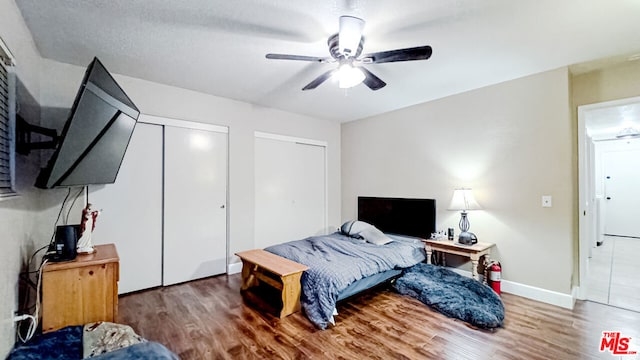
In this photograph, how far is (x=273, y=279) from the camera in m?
Answer: 2.80

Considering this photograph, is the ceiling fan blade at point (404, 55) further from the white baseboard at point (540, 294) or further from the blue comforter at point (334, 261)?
the white baseboard at point (540, 294)

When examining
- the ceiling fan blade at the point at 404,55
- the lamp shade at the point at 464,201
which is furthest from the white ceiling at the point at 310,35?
the lamp shade at the point at 464,201

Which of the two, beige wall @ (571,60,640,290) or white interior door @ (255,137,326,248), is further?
white interior door @ (255,137,326,248)

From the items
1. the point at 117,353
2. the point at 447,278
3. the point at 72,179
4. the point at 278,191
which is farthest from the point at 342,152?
the point at 117,353

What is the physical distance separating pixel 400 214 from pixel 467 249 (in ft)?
4.00

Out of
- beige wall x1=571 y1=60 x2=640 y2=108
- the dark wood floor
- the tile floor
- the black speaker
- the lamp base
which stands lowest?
the dark wood floor

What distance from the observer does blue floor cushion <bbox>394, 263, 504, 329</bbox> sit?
2.37 meters

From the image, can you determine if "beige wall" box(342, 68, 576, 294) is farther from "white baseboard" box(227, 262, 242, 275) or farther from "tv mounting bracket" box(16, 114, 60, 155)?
"tv mounting bracket" box(16, 114, 60, 155)

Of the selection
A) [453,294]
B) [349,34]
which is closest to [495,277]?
[453,294]

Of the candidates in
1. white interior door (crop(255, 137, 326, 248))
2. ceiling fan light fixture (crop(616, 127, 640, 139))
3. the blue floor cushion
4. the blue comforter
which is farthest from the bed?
ceiling fan light fixture (crop(616, 127, 640, 139))

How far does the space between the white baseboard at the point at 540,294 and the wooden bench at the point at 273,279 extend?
2.27 metres

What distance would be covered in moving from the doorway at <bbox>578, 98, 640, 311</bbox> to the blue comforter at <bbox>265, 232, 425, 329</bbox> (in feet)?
6.04

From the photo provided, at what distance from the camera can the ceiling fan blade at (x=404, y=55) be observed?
70.8 inches

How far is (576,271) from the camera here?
2.85 m
